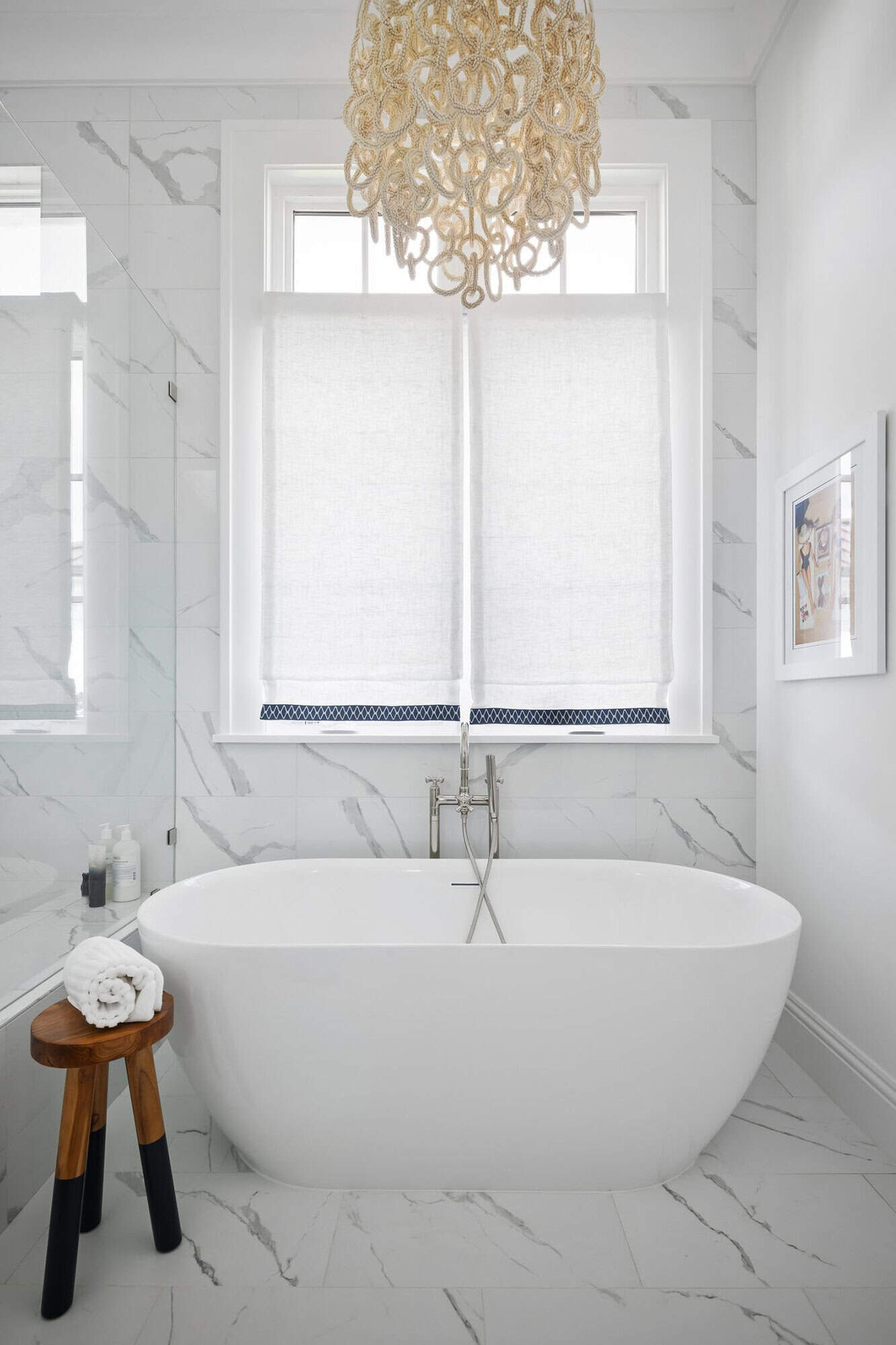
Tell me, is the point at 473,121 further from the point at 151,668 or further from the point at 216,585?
the point at 151,668

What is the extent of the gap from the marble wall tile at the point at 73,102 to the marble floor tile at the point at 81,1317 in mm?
3039

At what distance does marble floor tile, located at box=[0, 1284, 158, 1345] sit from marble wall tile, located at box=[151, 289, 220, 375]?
2.31m

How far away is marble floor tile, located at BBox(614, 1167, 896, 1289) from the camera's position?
4.66 feet

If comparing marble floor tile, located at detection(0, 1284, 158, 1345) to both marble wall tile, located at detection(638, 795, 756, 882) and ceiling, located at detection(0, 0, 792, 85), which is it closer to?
marble wall tile, located at detection(638, 795, 756, 882)

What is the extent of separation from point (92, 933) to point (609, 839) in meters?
1.46

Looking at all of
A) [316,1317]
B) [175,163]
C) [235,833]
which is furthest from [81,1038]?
[175,163]

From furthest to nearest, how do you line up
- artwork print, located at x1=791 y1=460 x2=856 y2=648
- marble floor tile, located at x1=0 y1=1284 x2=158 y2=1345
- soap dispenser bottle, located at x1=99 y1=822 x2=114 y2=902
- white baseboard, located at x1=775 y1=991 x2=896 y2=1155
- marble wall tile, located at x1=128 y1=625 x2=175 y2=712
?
marble wall tile, located at x1=128 y1=625 x2=175 y2=712 < soap dispenser bottle, located at x1=99 y1=822 x2=114 y2=902 < artwork print, located at x1=791 y1=460 x2=856 y2=648 < white baseboard, located at x1=775 y1=991 x2=896 y2=1155 < marble floor tile, located at x1=0 y1=1284 x2=158 y2=1345

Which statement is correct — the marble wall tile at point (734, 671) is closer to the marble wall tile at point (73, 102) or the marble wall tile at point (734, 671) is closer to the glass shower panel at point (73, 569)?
the glass shower panel at point (73, 569)

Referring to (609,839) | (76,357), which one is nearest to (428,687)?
(609,839)

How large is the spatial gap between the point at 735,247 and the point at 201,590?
6.48 feet

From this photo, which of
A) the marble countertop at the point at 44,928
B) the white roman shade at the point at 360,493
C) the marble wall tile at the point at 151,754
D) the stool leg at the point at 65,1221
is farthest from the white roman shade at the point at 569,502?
the stool leg at the point at 65,1221

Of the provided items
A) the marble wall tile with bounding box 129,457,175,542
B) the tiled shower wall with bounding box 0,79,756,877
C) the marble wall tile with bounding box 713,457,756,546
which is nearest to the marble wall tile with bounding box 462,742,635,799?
the tiled shower wall with bounding box 0,79,756,877

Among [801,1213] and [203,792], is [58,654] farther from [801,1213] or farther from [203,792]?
[801,1213]

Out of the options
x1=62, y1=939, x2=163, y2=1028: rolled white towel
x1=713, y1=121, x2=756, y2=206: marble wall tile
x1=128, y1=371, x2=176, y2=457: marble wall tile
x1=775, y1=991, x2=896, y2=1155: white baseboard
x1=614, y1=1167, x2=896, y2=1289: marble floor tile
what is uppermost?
x1=713, y1=121, x2=756, y2=206: marble wall tile
